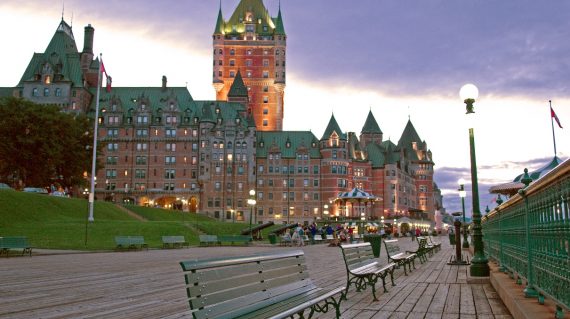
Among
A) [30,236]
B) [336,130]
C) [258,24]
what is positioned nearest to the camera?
[30,236]

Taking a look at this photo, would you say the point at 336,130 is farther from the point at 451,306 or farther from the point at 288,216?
the point at 451,306

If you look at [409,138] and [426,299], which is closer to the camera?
[426,299]

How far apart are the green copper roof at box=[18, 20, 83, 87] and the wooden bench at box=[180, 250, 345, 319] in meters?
101

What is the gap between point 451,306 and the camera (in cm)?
898

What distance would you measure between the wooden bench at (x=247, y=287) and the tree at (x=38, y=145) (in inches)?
2280

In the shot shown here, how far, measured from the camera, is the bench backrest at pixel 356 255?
31.3 feet

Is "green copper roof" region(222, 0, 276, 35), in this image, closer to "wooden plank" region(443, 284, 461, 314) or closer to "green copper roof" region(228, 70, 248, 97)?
"green copper roof" region(228, 70, 248, 97)

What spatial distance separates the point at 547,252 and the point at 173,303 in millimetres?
6746

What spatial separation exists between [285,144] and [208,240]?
215ft

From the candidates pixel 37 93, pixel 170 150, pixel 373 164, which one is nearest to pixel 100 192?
pixel 170 150

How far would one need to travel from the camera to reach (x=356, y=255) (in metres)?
10.5

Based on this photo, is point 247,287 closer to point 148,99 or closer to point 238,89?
point 148,99

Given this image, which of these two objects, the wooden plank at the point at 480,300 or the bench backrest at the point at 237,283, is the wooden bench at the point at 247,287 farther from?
the wooden plank at the point at 480,300

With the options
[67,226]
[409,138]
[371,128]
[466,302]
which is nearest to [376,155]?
[371,128]
